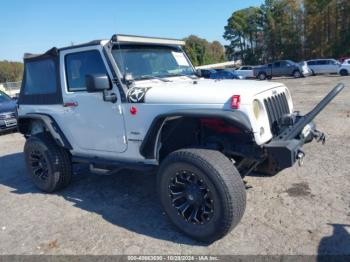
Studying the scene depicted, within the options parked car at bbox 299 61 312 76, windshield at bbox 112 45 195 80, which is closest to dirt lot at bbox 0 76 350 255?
windshield at bbox 112 45 195 80

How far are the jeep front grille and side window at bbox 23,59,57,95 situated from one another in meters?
3.04

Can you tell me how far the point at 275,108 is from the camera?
397 cm

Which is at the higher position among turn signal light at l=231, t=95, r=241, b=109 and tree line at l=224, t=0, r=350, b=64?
tree line at l=224, t=0, r=350, b=64

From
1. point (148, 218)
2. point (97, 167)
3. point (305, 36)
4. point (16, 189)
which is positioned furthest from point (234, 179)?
point (305, 36)

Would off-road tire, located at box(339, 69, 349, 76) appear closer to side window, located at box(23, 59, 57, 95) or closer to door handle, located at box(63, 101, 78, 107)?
side window, located at box(23, 59, 57, 95)

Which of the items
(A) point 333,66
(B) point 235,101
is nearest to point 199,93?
(B) point 235,101

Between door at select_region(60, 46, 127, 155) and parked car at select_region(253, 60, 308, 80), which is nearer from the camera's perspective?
door at select_region(60, 46, 127, 155)

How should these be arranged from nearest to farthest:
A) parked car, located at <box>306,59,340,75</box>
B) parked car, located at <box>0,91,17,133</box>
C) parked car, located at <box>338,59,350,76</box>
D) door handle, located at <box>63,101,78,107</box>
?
door handle, located at <box>63,101,78,107</box> → parked car, located at <box>0,91,17,133</box> → parked car, located at <box>338,59,350,76</box> → parked car, located at <box>306,59,340,75</box>

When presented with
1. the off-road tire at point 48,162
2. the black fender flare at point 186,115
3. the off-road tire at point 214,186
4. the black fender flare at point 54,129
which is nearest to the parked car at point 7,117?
the off-road tire at point 48,162

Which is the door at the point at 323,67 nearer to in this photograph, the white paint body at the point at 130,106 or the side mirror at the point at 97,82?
the white paint body at the point at 130,106

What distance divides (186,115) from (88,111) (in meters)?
1.60

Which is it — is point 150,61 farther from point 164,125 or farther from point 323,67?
point 323,67

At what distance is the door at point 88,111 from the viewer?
432cm

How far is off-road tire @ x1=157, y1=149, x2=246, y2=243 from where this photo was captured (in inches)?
132
